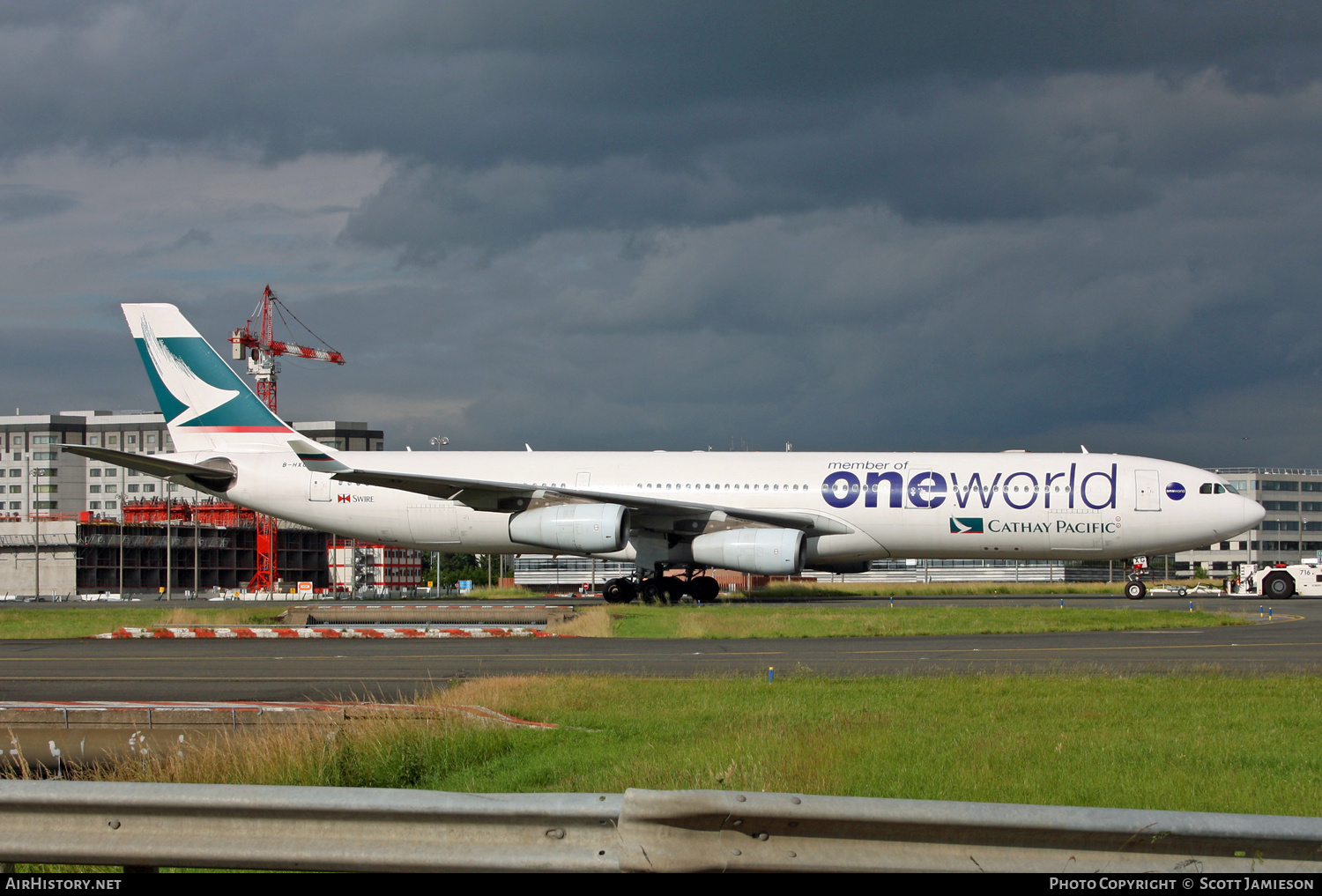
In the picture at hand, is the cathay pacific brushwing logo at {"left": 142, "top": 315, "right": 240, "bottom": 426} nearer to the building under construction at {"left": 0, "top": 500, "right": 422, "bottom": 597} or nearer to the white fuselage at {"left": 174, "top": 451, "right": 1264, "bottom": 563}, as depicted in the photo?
the white fuselage at {"left": 174, "top": 451, "right": 1264, "bottom": 563}

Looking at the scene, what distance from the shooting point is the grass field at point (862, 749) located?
23.0 feet

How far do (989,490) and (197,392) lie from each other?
2381 centimetres

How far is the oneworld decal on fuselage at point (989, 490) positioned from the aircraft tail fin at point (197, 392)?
1790 cm

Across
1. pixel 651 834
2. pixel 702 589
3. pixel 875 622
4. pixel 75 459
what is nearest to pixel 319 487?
pixel 702 589

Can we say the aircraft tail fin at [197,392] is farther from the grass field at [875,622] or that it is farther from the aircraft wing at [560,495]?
the grass field at [875,622]

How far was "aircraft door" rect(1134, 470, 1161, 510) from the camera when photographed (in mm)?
29812

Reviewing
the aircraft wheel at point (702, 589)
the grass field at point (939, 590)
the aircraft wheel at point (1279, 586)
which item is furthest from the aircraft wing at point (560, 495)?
the aircraft wheel at point (1279, 586)

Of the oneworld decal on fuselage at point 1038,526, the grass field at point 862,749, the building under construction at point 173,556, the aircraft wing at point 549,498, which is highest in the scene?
the aircraft wing at point 549,498

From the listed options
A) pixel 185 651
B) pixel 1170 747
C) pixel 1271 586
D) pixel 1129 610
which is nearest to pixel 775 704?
pixel 1170 747

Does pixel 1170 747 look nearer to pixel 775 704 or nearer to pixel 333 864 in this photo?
pixel 775 704

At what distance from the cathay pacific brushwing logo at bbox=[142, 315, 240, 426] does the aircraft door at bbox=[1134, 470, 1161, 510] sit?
2650 cm

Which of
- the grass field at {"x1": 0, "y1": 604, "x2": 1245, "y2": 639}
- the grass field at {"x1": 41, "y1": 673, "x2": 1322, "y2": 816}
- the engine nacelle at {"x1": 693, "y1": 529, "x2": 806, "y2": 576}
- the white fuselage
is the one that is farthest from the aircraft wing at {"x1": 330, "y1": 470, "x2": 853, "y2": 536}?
the grass field at {"x1": 41, "y1": 673, "x2": 1322, "y2": 816}

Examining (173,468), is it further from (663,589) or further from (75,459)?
(75,459)
